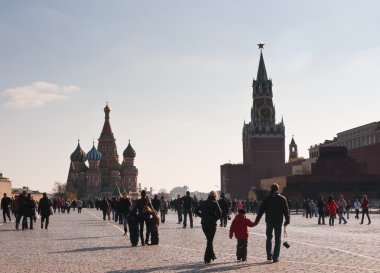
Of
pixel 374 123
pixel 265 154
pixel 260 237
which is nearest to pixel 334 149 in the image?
pixel 374 123

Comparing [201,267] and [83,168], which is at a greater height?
[83,168]

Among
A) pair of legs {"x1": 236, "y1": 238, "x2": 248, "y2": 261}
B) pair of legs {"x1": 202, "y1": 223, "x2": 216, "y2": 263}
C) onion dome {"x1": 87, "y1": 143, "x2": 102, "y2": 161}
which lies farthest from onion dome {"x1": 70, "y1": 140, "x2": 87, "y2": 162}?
pair of legs {"x1": 236, "y1": 238, "x2": 248, "y2": 261}

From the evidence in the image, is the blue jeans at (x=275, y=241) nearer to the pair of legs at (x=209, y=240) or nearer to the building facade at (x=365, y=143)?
the pair of legs at (x=209, y=240)

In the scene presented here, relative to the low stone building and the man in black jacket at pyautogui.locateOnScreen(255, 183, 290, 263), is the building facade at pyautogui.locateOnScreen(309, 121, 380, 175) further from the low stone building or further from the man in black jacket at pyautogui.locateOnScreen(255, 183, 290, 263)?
the man in black jacket at pyautogui.locateOnScreen(255, 183, 290, 263)

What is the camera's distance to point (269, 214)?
13.2 m

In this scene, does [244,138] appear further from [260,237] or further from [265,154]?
[260,237]

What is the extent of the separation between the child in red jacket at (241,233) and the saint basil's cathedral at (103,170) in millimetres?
142565

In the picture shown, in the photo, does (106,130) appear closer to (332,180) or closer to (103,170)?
(103,170)

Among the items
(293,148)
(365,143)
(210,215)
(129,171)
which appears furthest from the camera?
(293,148)

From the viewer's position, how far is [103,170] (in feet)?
537

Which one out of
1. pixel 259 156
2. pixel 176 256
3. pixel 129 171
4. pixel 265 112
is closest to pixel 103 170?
pixel 129 171

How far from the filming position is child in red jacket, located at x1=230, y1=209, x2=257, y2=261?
517 inches

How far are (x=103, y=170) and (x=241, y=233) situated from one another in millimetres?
152163

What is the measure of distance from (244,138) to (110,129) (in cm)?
3680
